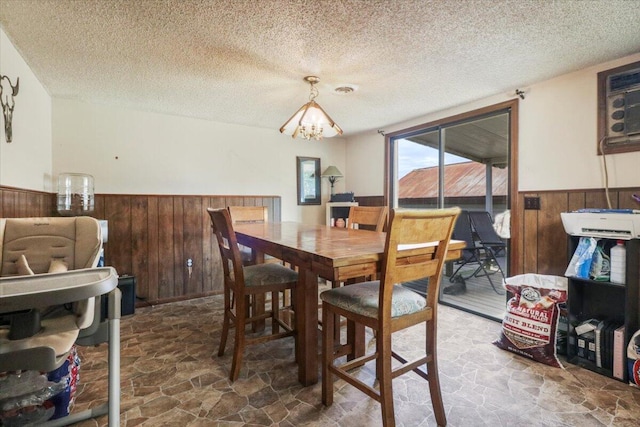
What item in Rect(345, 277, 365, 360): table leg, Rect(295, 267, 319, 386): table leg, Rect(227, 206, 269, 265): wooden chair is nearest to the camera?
Rect(295, 267, 319, 386): table leg

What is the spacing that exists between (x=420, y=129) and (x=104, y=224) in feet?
11.4

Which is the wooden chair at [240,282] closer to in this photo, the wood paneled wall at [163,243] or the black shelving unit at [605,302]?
the wood paneled wall at [163,243]

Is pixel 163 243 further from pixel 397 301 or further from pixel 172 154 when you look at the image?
pixel 397 301

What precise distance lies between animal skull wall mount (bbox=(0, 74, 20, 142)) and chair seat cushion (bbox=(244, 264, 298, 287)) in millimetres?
1741

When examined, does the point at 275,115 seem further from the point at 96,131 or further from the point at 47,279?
the point at 47,279

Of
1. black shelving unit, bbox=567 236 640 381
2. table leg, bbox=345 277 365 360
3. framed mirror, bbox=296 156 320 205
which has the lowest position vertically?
table leg, bbox=345 277 365 360

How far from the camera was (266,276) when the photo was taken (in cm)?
200

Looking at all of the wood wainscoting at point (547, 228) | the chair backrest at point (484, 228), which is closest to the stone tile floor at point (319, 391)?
the wood wainscoting at point (547, 228)

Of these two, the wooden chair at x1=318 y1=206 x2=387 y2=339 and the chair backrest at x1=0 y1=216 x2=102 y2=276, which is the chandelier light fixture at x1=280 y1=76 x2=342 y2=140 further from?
the chair backrest at x1=0 y1=216 x2=102 y2=276

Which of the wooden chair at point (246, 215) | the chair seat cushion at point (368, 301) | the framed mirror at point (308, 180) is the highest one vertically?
the framed mirror at point (308, 180)

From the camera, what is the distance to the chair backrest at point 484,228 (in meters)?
3.55

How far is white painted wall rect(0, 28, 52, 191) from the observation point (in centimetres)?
192

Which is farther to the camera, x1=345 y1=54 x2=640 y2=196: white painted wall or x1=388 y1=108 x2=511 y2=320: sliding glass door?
x1=388 y1=108 x2=511 y2=320: sliding glass door

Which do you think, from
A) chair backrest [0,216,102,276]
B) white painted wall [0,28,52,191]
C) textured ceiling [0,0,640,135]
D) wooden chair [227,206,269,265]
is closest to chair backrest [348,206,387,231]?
wooden chair [227,206,269,265]
